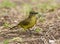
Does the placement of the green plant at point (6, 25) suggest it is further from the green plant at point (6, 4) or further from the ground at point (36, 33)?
the green plant at point (6, 4)

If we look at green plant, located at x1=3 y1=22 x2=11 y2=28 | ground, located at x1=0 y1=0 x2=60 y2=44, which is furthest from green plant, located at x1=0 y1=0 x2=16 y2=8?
green plant, located at x1=3 y1=22 x2=11 y2=28

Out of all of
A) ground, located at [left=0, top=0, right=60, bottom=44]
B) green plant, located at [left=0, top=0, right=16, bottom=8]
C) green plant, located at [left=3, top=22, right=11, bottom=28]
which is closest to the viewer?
ground, located at [left=0, top=0, right=60, bottom=44]

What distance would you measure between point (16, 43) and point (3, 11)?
5197mm

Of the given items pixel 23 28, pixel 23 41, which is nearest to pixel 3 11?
pixel 23 28

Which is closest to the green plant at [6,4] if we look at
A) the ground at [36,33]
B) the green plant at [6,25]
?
the ground at [36,33]

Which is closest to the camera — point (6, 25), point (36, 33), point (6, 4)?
point (36, 33)

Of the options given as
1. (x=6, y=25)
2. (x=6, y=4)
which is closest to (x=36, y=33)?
(x=6, y=25)

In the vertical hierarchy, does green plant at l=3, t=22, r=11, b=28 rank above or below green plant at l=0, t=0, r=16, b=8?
above

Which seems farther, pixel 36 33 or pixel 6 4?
pixel 6 4

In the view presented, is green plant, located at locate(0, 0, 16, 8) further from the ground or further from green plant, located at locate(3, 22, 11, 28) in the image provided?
green plant, located at locate(3, 22, 11, 28)

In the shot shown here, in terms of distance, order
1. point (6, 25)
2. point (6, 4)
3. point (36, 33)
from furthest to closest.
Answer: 1. point (6, 4)
2. point (6, 25)
3. point (36, 33)

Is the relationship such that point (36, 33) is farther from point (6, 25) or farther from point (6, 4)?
point (6, 4)

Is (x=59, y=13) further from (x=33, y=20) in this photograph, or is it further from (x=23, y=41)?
(x=23, y=41)

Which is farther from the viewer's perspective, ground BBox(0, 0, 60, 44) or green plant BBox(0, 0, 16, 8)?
green plant BBox(0, 0, 16, 8)
